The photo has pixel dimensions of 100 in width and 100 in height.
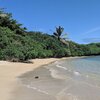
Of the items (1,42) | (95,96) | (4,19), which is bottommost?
(95,96)

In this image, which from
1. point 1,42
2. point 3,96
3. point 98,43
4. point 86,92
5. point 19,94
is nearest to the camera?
point 3,96

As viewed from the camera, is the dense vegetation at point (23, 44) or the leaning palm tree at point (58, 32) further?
the leaning palm tree at point (58, 32)

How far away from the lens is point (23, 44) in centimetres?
4050

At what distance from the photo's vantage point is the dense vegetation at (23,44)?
114 ft

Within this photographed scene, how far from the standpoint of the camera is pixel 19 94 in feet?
39.4

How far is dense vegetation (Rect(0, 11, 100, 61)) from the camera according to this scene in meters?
34.9

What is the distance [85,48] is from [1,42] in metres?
51.3

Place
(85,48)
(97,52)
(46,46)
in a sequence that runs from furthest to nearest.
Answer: (97,52) → (85,48) → (46,46)

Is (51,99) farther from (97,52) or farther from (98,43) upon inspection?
(98,43)

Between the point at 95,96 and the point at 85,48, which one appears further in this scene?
the point at 85,48

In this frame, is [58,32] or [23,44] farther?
[58,32]

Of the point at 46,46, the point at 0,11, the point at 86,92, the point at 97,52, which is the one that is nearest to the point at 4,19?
the point at 0,11

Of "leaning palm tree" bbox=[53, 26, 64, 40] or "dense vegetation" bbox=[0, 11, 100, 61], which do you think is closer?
"dense vegetation" bbox=[0, 11, 100, 61]

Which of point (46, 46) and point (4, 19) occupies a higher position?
point (4, 19)
